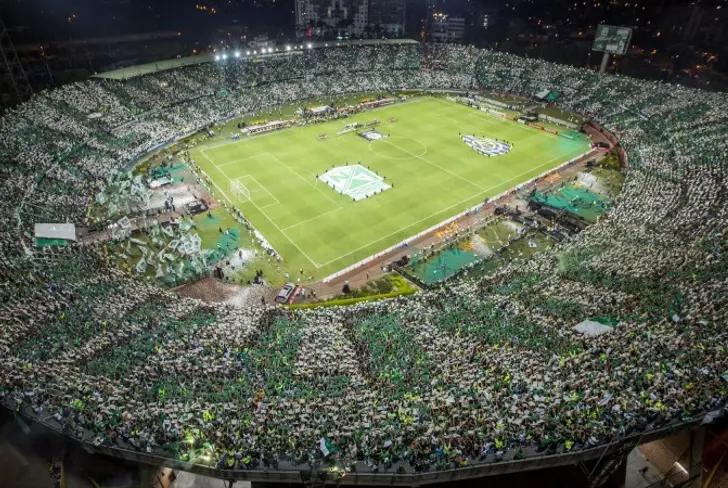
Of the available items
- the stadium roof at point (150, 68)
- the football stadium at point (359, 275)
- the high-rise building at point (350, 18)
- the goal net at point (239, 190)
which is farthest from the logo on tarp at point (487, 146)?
the high-rise building at point (350, 18)

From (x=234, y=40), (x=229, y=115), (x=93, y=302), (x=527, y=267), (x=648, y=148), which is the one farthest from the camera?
(x=234, y=40)

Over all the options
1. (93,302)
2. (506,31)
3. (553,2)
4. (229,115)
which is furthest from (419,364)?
(553,2)

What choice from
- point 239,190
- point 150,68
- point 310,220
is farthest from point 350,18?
point 310,220

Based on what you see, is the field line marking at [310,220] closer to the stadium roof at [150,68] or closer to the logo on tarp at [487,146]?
the logo on tarp at [487,146]

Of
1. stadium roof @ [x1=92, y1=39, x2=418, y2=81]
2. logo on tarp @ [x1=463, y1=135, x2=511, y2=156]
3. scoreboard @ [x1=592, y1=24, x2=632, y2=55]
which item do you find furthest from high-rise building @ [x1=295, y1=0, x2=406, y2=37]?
logo on tarp @ [x1=463, y1=135, x2=511, y2=156]

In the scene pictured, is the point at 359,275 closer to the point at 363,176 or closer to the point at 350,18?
the point at 363,176

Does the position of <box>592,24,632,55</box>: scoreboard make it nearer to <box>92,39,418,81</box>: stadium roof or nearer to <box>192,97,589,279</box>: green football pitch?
<box>192,97,589,279</box>: green football pitch

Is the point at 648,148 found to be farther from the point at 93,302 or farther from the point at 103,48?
the point at 103,48
